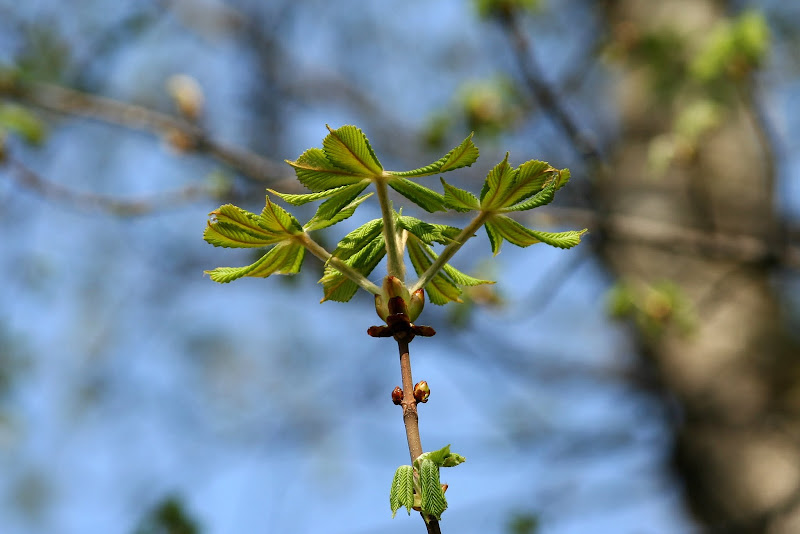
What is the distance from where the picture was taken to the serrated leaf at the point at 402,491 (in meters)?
0.63

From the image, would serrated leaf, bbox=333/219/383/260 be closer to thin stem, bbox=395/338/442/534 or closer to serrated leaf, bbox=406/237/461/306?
serrated leaf, bbox=406/237/461/306

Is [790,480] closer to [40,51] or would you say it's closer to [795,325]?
[795,325]

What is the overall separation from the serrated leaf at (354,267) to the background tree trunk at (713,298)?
2457mm

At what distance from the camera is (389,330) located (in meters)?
0.67

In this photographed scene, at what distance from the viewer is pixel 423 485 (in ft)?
1.94

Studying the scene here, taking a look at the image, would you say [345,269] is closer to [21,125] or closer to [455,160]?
[455,160]

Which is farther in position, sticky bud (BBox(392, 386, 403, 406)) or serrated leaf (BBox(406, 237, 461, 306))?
serrated leaf (BBox(406, 237, 461, 306))

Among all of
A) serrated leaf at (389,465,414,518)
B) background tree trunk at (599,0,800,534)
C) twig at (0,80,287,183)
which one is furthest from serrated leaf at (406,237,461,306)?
background tree trunk at (599,0,800,534)

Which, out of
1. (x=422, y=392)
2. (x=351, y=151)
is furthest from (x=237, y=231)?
(x=422, y=392)

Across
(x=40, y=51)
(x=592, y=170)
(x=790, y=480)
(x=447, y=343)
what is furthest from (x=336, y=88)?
(x=790, y=480)

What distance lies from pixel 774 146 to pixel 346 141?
7.49 feet

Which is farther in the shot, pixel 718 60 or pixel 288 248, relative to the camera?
pixel 718 60

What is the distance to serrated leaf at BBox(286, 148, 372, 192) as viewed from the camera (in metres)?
0.72

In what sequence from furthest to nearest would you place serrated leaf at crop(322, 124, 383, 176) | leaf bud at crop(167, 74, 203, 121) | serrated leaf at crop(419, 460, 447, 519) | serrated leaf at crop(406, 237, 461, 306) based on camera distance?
leaf bud at crop(167, 74, 203, 121)
serrated leaf at crop(406, 237, 461, 306)
serrated leaf at crop(322, 124, 383, 176)
serrated leaf at crop(419, 460, 447, 519)
